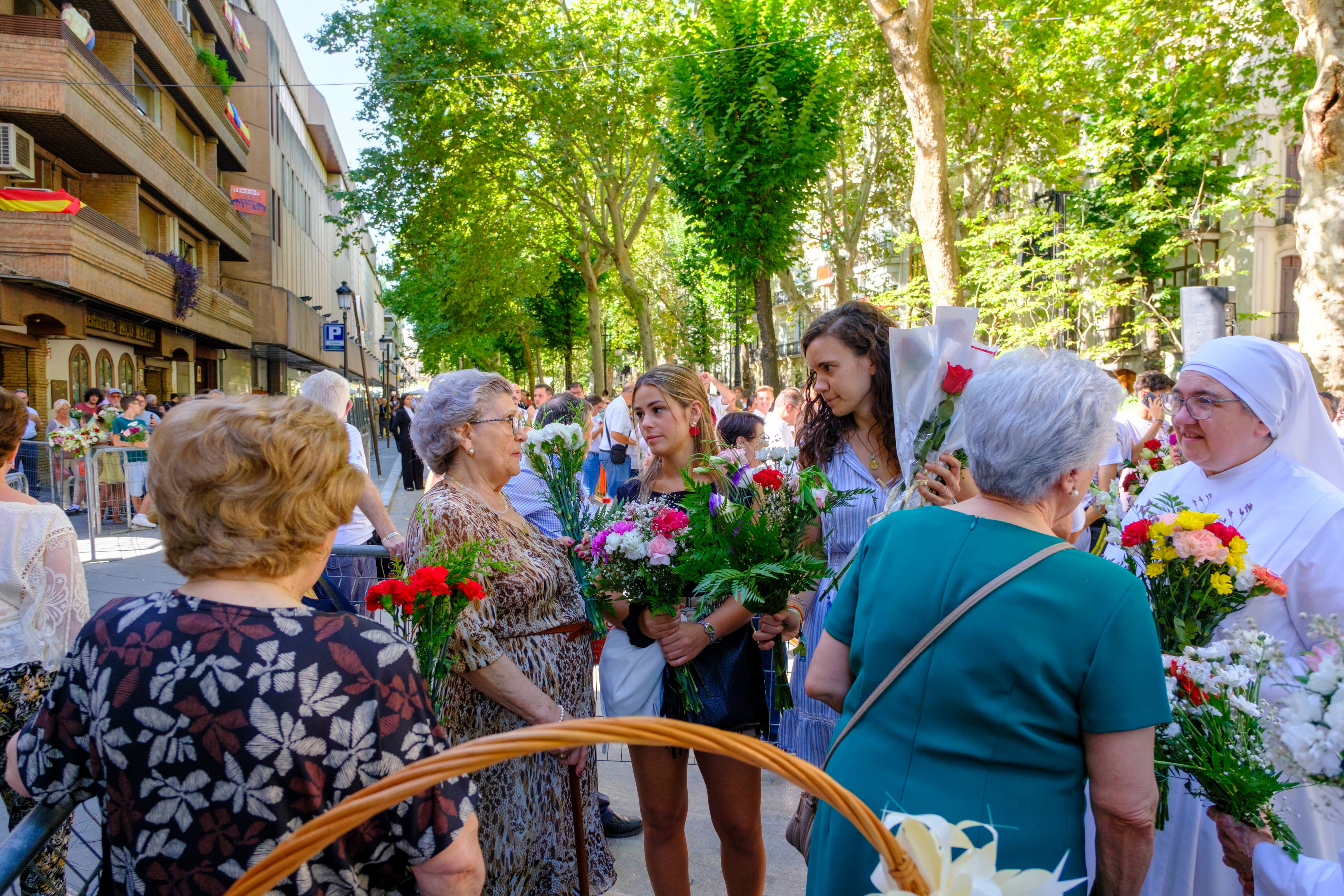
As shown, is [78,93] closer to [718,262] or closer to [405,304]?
[718,262]

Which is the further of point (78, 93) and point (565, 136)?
point (565, 136)

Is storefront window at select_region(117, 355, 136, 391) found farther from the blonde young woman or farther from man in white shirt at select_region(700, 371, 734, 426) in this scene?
the blonde young woman

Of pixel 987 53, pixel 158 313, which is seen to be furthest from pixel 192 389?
pixel 987 53

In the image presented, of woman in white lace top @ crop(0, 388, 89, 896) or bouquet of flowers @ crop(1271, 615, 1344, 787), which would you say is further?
woman in white lace top @ crop(0, 388, 89, 896)

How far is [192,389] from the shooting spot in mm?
29031

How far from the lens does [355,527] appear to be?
17.4 feet

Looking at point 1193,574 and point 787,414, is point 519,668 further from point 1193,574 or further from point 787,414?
point 787,414

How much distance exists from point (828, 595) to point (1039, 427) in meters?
1.43

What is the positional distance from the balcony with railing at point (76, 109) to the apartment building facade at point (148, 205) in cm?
4

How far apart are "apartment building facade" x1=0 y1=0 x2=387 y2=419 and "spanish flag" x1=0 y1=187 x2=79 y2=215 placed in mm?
160

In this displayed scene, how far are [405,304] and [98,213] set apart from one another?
15.9m

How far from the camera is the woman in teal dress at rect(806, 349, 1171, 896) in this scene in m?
1.60

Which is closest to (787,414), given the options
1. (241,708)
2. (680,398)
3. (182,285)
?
(680,398)

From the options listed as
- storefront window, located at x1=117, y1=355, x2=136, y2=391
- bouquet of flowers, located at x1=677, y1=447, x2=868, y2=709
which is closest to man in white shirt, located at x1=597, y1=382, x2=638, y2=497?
bouquet of flowers, located at x1=677, y1=447, x2=868, y2=709
